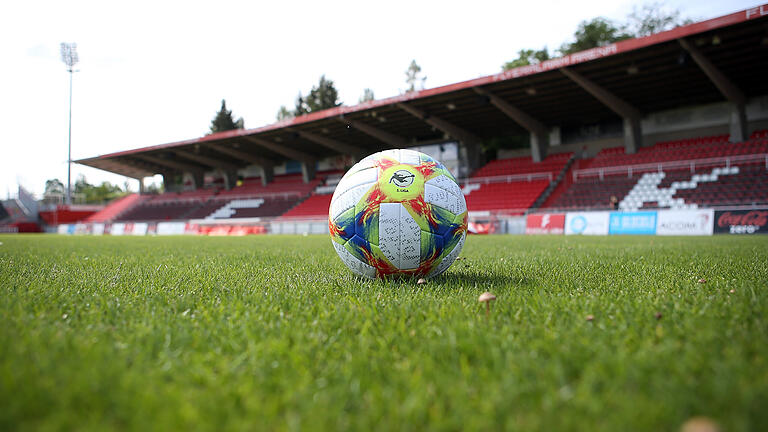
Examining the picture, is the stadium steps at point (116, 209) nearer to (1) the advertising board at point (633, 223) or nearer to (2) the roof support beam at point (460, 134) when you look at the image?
(2) the roof support beam at point (460, 134)

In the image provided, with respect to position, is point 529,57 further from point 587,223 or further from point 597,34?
point 587,223

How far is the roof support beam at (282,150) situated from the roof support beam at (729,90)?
85.2 feet

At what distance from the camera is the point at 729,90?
20.7 meters

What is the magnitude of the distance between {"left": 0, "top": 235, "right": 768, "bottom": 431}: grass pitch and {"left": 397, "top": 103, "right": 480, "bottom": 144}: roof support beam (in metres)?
22.6

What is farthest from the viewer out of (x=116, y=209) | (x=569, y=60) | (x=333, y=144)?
(x=116, y=209)

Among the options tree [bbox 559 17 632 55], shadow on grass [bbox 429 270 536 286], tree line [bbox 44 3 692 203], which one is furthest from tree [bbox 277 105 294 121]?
shadow on grass [bbox 429 270 536 286]

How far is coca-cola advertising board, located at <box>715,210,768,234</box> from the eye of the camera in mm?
14688

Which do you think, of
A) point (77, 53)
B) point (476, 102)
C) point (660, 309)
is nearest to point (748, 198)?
point (476, 102)

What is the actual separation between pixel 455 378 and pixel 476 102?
23542mm

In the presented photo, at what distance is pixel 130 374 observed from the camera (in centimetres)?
151

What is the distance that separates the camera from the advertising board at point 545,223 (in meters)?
18.7

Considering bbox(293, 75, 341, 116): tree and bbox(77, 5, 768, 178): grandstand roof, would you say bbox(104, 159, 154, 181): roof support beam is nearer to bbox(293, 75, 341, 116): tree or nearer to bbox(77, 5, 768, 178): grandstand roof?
bbox(77, 5, 768, 178): grandstand roof

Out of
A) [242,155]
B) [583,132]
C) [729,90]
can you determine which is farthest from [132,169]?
[729,90]

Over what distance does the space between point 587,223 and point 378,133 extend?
1565cm
